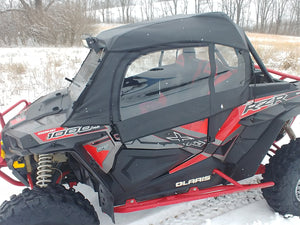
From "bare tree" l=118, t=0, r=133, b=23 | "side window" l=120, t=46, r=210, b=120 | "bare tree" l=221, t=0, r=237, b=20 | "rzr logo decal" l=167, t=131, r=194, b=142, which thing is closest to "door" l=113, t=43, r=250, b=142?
"side window" l=120, t=46, r=210, b=120

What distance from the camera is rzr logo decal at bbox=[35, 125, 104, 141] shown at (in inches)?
75.4

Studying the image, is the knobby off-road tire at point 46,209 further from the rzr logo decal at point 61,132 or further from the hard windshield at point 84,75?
the hard windshield at point 84,75

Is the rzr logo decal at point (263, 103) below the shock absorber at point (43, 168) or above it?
above

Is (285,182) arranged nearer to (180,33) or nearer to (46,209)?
(180,33)

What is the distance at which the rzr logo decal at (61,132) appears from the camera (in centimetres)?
191

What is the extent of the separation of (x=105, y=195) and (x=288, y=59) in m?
9.11

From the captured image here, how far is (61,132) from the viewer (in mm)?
1937

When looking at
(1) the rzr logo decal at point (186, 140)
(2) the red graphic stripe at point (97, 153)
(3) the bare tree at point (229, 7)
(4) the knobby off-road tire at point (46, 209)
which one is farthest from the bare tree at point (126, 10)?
(4) the knobby off-road tire at point (46, 209)

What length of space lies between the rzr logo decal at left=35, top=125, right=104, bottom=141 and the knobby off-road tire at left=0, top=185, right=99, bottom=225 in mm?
481

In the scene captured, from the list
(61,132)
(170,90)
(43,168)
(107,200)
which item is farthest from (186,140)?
(43,168)

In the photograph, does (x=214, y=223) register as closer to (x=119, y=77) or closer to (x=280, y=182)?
(x=280, y=182)

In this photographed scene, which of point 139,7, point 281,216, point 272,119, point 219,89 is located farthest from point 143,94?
point 139,7

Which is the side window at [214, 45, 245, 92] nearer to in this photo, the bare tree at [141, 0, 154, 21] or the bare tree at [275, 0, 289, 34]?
the bare tree at [275, 0, 289, 34]

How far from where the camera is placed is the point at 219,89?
2289mm
